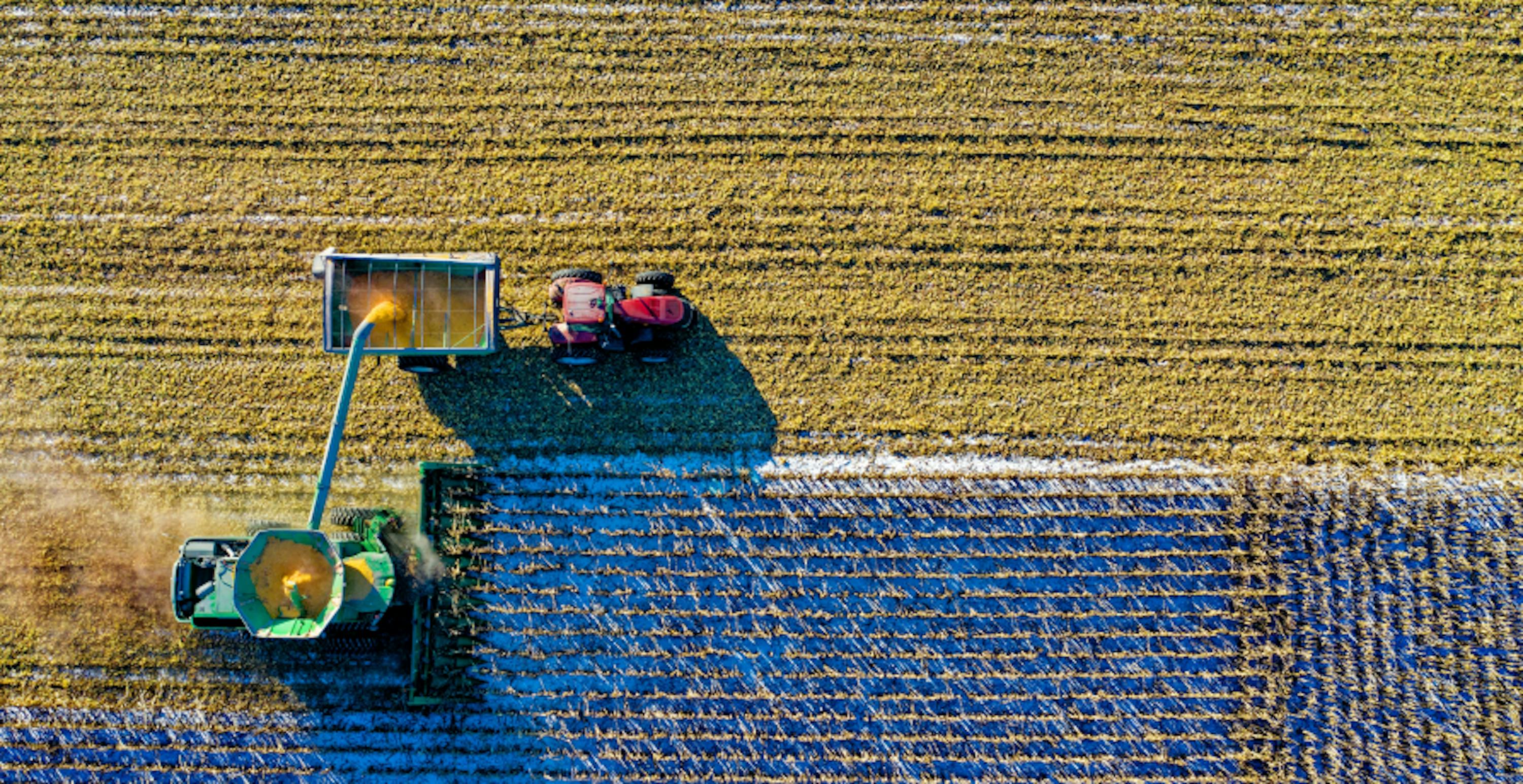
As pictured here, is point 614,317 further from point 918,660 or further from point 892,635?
point 918,660

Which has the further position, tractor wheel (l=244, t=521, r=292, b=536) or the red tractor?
tractor wheel (l=244, t=521, r=292, b=536)

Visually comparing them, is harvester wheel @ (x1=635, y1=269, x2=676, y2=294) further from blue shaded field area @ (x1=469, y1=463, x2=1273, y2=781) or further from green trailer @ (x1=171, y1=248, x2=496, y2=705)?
blue shaded field area @ (x1=469, y1=463, x2=1273, y2=781)

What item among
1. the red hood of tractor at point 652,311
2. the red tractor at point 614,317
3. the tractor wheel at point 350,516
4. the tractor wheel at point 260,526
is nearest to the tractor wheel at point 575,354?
the red tractor at point 614,317

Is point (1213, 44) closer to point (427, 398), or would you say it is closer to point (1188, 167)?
point (1188, 167)

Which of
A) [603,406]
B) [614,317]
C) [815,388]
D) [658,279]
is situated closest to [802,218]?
[658,279]

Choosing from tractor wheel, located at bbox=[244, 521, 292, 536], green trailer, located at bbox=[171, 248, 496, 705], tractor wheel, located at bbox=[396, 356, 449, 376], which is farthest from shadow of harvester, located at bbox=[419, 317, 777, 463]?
tractor wheel, located at bbox=[244, 521, 292, 536]
